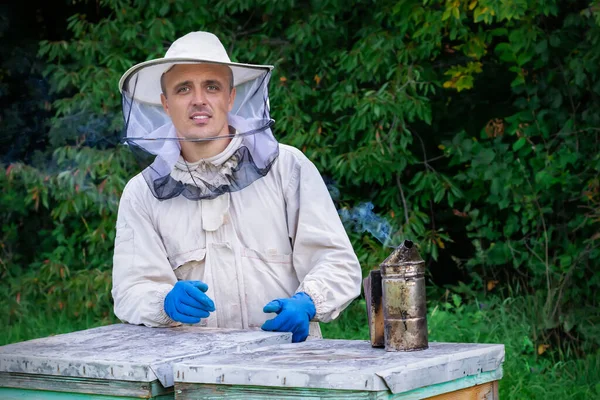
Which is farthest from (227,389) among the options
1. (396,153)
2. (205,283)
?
(396,153)

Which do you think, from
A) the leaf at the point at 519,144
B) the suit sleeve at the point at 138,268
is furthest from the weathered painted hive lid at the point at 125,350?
the leaf at the point at 519,144

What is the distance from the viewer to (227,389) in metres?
2.13

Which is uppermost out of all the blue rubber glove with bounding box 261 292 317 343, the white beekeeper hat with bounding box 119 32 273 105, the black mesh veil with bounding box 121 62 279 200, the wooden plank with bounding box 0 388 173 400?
the white beekeeper hat with bounding box 119 32 273 105

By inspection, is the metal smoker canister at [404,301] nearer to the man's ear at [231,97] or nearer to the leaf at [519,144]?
the man's ear at [231,97]

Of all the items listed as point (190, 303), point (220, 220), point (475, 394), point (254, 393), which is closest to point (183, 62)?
point (220, 220)

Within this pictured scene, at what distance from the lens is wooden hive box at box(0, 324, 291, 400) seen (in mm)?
2221

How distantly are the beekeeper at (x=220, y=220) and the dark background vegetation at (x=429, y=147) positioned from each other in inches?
71.0

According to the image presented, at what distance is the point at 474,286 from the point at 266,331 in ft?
10.7

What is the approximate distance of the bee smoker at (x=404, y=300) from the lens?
2312 mm

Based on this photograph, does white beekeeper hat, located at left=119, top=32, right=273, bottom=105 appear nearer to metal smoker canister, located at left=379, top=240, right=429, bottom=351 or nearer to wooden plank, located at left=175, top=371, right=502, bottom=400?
metal smoker canister, located at left=379, top=240, right=429, bottom=351

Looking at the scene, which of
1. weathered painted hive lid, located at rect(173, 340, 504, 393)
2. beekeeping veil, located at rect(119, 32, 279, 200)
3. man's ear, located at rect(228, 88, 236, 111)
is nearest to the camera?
weathered painted hive lid, located at rect(173, 340, 504, 393)

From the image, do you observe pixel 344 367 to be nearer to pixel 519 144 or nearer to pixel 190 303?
pixel 190 303

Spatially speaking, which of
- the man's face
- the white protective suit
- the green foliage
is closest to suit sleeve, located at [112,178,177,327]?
the white protective suit

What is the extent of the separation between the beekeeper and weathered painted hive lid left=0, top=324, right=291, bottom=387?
25cm
